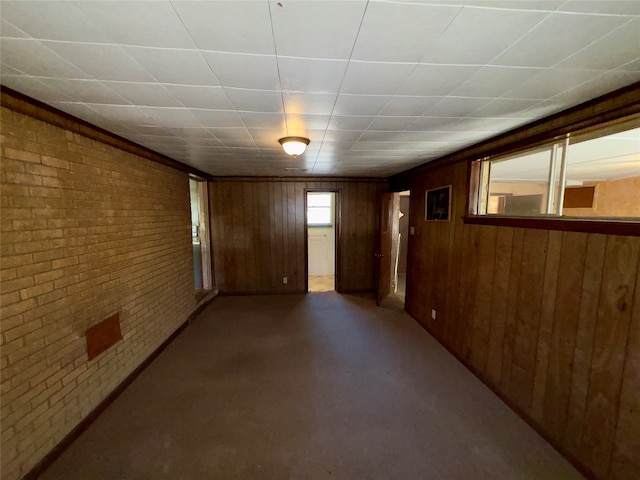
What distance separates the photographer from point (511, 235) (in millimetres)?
2229

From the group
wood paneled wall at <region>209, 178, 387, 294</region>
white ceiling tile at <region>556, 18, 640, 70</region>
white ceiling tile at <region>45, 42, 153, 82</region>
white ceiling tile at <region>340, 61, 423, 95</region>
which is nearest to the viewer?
white ceiling tile at <region>556, 18, 640, 70</region>

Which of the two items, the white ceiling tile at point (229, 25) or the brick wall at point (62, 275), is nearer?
the white ceiling tile at point (229, 25)

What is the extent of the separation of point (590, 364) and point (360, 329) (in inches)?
93.3

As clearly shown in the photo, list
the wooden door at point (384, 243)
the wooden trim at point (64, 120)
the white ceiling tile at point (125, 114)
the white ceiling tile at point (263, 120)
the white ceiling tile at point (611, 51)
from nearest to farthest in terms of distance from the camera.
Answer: the white ceiling tile at point (611, 51) < the wooden trim at point (64, 120) < the white ceiling tile at point (125, 114) < the white ceiling tile at point (263, 120) < the wooden door at point (384, 243)

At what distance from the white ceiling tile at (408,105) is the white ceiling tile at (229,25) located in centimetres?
87

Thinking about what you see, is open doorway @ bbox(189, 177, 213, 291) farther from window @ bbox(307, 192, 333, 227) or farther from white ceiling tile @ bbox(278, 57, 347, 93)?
white ceiling tile @ bbox(278, 57, 347, 93)

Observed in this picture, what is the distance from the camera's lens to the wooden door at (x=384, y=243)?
4.43 m

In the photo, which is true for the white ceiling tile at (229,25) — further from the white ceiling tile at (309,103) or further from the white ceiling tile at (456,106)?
the white ceiling tile at (456,106)

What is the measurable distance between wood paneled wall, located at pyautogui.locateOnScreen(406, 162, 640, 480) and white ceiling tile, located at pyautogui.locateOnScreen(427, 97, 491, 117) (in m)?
1.07

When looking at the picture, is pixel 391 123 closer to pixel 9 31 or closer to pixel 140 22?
pixel 140 22

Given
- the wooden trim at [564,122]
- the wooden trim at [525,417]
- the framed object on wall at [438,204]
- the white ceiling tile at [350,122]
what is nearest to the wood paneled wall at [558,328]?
the wooden trim at [525,417]

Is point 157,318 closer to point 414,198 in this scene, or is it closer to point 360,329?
point 360,329

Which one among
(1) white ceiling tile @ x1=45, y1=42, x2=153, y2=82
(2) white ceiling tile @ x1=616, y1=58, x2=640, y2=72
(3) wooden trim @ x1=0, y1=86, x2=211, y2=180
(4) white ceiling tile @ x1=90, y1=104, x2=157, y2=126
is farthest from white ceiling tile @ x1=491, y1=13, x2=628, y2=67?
(3) wooden trim @ x1=0, y1=86, x2=211, y2=180

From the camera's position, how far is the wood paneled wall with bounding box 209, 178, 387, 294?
196 inches
